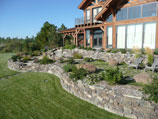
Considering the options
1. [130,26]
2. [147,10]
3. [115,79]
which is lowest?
[115,79]

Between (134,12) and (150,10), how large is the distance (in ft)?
4.69

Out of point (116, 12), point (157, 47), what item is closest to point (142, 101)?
point (157, 47)

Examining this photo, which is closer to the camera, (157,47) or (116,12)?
(157,47)

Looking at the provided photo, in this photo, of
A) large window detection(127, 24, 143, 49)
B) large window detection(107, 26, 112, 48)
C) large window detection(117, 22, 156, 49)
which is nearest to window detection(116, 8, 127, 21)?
large window detection(117, 22, 156, 49)

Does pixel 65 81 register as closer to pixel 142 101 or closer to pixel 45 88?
pixel 45 88

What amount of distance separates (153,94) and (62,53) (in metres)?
13.9

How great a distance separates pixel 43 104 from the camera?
17.9 feet

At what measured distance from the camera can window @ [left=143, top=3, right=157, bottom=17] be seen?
11.3 meters

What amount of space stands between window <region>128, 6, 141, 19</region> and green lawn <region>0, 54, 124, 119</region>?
33.6 ft

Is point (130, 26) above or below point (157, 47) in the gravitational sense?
above

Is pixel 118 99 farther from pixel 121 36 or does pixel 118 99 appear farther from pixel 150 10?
pixel 150 10

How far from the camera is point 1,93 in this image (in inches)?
263

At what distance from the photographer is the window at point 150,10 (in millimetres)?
11297

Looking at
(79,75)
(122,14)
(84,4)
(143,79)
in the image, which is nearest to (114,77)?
(143,79)
